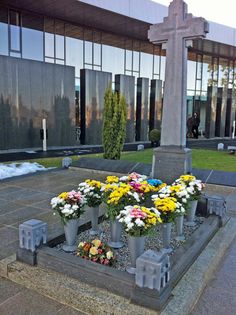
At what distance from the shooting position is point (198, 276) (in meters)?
3.49

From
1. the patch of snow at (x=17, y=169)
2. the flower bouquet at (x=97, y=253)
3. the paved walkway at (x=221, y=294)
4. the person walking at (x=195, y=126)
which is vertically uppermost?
the person walking at (x=195, y=126)

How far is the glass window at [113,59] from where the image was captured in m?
21.7

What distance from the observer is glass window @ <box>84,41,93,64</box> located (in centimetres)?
2052

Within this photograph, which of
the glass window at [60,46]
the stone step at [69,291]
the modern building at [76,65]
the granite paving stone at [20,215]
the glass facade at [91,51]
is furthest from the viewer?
the glass window at [60,46]

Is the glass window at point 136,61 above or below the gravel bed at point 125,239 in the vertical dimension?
above

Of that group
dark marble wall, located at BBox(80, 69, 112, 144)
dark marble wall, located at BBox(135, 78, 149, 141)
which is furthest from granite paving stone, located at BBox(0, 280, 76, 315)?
dark marble wall, located at BBox(135, 78, 149, 141)

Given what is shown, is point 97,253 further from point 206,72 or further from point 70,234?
point 206,72

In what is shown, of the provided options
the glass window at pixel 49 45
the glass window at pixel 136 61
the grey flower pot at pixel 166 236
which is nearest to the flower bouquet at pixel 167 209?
the grey flower pot at pixel 166 236

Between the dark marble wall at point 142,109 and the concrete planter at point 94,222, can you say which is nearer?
the concrete planter at point 94,222

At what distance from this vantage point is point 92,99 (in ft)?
65.2

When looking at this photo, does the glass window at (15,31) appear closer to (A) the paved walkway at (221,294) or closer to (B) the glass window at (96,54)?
(B) the glass window at (96,54)

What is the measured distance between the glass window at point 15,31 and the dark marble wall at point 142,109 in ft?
30.3

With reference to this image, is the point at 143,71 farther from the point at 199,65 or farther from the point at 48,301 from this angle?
the point at 48,301

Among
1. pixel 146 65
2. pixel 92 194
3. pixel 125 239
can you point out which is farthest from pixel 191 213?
pixel 146 65
